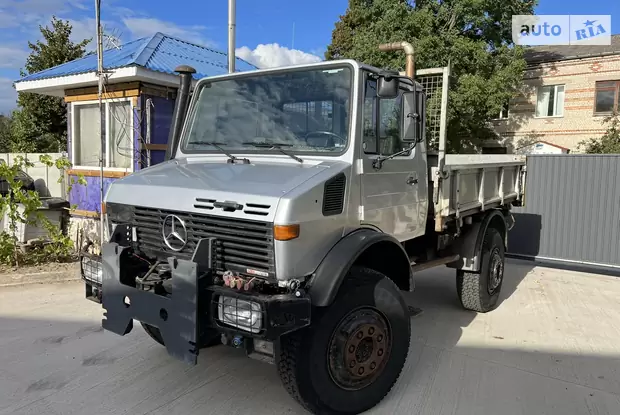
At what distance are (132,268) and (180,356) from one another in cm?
84

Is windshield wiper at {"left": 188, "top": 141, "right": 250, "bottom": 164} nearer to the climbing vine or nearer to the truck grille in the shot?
the truck grille

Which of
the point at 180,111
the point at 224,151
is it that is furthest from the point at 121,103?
the point at 224,151

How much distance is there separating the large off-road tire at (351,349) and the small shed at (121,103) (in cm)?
619

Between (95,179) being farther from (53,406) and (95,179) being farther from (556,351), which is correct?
(556,351)

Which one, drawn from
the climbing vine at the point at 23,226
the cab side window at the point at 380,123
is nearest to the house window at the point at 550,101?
the climbing vine at the point at 23,226

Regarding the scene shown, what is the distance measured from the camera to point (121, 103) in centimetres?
870

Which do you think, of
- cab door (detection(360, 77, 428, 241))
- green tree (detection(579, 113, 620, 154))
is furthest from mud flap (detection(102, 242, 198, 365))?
green tree (detection(579, 113, 620, 154))

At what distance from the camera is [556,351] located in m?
4.73

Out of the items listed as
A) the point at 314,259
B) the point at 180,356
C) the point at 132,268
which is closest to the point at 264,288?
the point at 314,259

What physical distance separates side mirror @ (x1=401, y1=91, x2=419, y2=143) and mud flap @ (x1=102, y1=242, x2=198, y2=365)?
1.87 meters

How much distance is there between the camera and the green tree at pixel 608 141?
744 inches

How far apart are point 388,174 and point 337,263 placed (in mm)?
1041

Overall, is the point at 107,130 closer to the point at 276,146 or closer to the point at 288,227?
the point at 276,146

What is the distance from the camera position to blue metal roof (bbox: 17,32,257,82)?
27.3 feet
